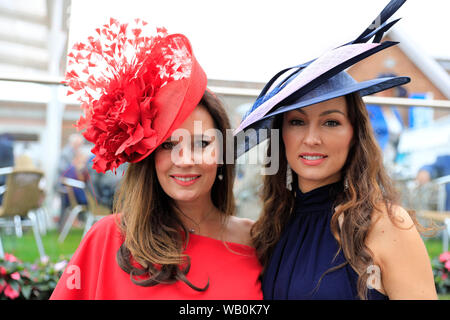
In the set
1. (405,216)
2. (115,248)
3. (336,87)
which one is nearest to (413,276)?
(405,216)

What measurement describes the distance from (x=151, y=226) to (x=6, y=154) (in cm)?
217

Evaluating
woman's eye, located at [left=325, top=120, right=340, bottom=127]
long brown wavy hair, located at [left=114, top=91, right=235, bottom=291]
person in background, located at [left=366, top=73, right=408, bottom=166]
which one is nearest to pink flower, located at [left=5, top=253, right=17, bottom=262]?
long brown wavy hair, located at [left=114, top=91, right=235, bottom=291]

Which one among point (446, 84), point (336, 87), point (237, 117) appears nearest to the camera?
point (336, 87)

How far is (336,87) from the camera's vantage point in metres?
1.62

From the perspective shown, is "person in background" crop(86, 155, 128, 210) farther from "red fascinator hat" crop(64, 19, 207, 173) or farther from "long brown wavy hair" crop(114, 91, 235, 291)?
"red fascinator hat" crop(64, 19, 207, 173)

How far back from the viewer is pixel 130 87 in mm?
1603

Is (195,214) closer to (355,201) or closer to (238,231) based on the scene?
(238,231)

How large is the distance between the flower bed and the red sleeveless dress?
1307 mm

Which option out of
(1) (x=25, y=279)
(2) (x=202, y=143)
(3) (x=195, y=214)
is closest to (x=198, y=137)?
(2) (x=202, y=143)

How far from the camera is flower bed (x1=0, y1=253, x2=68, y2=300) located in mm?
2770

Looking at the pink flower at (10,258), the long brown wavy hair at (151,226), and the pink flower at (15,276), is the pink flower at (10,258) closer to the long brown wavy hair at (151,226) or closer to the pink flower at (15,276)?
the pink flower at (15,276)
